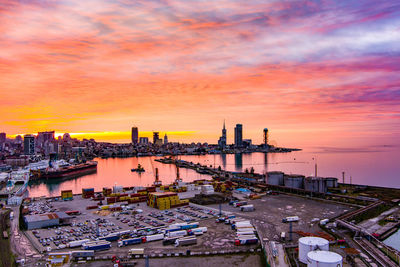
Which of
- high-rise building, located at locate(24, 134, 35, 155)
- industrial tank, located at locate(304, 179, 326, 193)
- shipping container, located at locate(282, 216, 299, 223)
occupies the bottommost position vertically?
shipping container, located at locate(282, 216, 299, 223)

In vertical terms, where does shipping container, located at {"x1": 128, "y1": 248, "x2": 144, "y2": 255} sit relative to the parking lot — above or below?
above

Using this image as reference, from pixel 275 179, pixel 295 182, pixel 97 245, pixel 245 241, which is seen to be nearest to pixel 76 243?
pixel 97 245

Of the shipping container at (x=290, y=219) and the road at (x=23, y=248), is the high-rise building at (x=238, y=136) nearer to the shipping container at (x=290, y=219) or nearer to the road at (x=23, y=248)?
the shipping container at (x=290, y=219)

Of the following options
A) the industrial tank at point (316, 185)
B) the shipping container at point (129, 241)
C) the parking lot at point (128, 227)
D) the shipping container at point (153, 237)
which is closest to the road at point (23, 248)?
the parking lot at point (128, 227)

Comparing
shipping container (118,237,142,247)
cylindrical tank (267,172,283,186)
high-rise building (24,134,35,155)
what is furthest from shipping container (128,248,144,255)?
high-rise building (24,134,35,155)

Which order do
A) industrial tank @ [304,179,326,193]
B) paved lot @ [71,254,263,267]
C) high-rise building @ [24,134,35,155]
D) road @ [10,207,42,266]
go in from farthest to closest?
high-rise building @ [24,134,35,155] → industrial tank @ [304,179,326,193] → road @ [10,207,42,266] → paved lot @ [71,254,263,267]

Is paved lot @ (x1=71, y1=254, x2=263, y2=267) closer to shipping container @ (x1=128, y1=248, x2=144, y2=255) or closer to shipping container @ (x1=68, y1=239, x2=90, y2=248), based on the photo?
shipping container @ (x1=128, y1=248, x2=144, y2=255)
